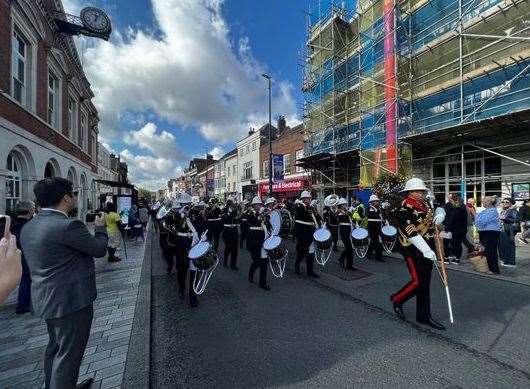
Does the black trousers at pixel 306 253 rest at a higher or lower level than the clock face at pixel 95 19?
lower

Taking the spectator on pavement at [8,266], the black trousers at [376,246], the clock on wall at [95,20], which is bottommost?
the black trousers at [376,246]

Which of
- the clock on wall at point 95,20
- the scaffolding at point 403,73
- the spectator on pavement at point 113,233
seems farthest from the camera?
the clock on wall at point 95,20

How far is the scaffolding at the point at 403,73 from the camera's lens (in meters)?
12.4

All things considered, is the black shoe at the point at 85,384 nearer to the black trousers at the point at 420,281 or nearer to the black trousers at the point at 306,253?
the black trousers at the point at 420,281

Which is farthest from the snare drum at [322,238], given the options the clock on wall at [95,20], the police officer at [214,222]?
the clock on wall at [95,20]

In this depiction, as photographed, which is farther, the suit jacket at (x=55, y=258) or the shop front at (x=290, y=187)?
the shop front at (x=290, y=187)

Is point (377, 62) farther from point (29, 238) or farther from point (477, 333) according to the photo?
point (29, 238)

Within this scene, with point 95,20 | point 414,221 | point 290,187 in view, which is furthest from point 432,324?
point 290,187

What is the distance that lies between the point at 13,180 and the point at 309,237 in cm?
1053

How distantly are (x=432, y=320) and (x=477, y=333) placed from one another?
524 mm

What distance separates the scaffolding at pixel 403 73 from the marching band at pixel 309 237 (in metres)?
7.04

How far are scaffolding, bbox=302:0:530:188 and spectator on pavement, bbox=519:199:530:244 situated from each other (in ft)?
11.0

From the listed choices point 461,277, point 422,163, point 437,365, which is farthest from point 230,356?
point 422,163

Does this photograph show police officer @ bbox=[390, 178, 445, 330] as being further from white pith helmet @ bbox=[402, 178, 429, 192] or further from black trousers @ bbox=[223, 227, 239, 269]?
black trousers @ bbox=[223, 227, 239, 269]
